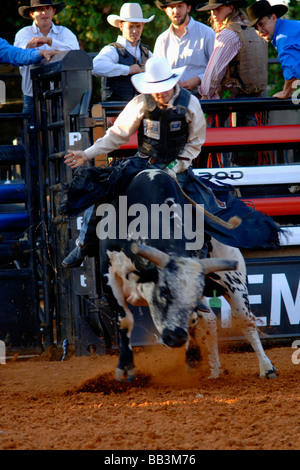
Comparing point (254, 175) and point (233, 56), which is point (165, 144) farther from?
point (233, 56)

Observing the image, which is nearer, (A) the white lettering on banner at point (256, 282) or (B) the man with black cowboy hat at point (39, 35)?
(A) the white lettering on banner at point (256, 282)

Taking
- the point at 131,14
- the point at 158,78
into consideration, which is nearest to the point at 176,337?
the point at 158,78

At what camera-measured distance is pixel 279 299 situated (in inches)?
291

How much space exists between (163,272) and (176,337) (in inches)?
20.5

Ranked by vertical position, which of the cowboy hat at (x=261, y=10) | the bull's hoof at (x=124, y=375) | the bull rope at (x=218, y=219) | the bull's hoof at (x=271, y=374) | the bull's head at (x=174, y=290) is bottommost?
the bull's hoof at (x=271, y=374)

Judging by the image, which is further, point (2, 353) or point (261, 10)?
point (2, 353)

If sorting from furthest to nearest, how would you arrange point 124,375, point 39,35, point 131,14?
point 39,35 < point 131,14 < point 124,375

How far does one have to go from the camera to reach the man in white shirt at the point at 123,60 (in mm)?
7684

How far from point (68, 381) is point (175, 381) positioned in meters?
0.94

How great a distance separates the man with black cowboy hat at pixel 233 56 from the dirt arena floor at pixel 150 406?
2.68m

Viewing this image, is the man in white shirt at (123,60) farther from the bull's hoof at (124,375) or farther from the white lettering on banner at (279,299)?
the bull's hoof at (124,375)

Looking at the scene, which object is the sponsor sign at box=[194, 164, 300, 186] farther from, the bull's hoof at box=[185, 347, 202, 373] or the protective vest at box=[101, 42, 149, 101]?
the bull's hoof at box=[185, 347, 202, 373]

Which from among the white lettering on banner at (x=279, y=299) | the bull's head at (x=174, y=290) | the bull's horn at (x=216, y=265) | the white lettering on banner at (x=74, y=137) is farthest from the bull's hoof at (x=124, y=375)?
the white lettering on banner at (x=74, y=137)
